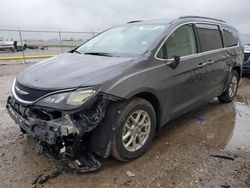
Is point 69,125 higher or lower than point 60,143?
higher

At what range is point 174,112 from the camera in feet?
12.9

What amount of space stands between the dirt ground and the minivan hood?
101 cm

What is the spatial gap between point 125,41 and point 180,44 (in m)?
0.85

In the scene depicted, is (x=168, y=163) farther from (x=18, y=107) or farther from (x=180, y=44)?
(x=18, y=107)

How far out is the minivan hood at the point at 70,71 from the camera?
2959 mm

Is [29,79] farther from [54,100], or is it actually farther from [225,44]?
[225,44]

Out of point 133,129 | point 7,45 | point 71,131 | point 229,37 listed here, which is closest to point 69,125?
point 71,131

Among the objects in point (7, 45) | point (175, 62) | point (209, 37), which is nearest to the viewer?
point (175, 62)

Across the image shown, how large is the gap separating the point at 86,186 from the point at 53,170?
516mm

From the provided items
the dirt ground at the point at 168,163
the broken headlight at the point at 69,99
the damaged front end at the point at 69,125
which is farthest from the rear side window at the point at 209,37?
the broken headlight at the point at 69,99

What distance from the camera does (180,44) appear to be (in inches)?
160

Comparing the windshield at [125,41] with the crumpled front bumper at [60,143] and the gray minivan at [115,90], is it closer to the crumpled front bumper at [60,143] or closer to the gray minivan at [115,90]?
the gray minivan at [115,90]

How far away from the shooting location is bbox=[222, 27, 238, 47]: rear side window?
218 inches

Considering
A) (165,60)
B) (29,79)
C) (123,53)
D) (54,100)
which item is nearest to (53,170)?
(54,100)
